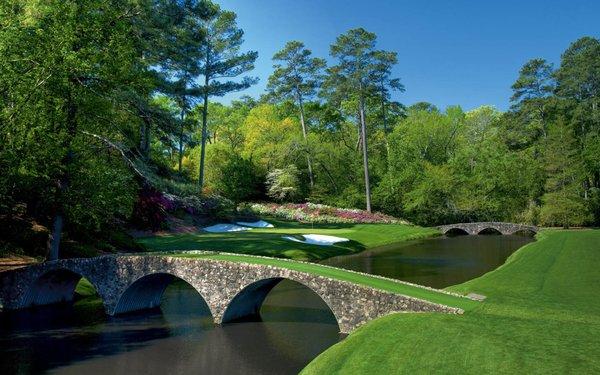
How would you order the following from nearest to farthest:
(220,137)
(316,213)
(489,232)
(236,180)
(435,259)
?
1. (435,259)
2. (316,213)
3. (236,180)
4. (489,232)
5. (220,137)

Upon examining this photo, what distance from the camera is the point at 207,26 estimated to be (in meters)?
58.2

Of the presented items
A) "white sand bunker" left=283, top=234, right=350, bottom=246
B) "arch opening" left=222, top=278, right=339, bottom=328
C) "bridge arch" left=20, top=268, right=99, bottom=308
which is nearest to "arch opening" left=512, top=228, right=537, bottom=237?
"white sand bunker" left=283, top=234, right=350, bottom=246

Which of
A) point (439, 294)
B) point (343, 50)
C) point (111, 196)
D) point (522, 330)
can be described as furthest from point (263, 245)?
point (343, 50)

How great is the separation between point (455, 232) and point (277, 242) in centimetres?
4024

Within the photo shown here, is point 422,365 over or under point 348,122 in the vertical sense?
under

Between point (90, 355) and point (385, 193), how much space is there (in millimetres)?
65047

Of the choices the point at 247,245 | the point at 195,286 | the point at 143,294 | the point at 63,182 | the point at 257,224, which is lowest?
the point at 143,294

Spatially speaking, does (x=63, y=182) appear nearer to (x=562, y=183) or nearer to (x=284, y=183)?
(x=284, y=183)

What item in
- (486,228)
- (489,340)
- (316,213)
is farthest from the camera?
(486,228)

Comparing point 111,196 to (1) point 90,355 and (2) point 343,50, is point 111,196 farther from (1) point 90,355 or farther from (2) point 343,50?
(2) point 343,50

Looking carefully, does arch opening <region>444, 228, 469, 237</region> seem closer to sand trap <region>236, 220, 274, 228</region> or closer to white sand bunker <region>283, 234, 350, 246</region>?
white sand bunker <region>283, 234, 350, 246</region>

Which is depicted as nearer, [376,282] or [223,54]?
[376,282]

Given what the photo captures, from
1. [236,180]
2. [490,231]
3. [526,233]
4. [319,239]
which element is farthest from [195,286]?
[490,231]

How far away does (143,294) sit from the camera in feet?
86.4
